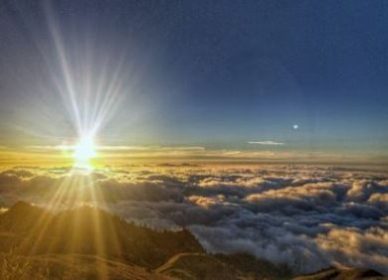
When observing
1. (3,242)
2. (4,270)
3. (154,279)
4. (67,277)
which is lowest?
(3,242)

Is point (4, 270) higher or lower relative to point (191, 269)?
higher

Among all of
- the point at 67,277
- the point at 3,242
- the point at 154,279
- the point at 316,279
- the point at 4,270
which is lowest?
the point at 316,279

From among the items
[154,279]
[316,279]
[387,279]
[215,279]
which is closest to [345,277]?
[316,279]

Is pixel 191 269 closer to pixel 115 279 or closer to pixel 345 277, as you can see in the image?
pixel 345 277

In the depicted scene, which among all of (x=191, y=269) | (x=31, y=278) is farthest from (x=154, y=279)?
(x=191, y=269)

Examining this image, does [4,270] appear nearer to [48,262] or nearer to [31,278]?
[31,278]

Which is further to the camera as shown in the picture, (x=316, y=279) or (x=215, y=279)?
(x=316, y=279)

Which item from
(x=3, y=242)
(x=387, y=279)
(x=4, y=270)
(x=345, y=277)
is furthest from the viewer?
(x=345, y=277)

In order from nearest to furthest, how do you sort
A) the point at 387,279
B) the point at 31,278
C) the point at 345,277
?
the point at 31,278, the point at 387,279, the point at 345,277

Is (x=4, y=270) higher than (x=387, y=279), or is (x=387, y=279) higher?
(x=4, y=270)
